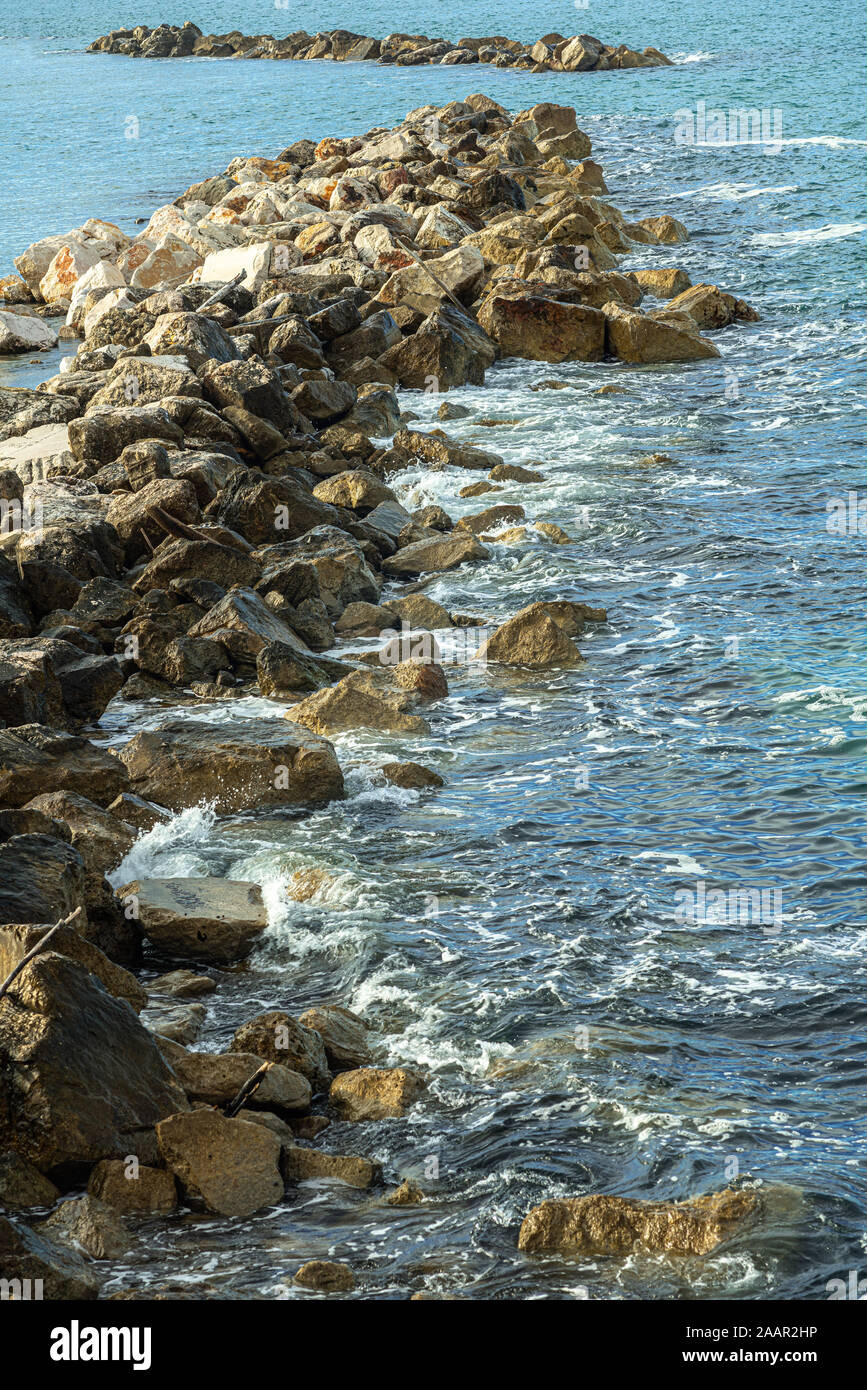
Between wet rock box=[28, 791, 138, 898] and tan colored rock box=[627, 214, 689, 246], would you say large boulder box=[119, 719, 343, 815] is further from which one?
tan colored rock box=[627, 214, 689, 246]

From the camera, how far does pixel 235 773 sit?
12.4 meters

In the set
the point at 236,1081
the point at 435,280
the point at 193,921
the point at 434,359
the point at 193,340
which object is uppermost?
the point at 435,280

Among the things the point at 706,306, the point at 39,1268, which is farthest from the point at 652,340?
the point at 39,1268

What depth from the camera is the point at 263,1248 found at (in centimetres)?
718

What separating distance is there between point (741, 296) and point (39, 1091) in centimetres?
2723

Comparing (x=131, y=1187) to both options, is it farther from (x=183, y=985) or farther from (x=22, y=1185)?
(x=183, y=985)

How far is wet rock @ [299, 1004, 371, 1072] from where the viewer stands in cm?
884

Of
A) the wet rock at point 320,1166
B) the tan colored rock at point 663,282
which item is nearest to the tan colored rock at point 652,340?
the tan colored rock at point 663,282

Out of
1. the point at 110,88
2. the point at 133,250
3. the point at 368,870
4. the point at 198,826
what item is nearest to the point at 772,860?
the point at 368,870

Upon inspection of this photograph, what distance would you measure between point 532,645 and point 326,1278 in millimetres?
9176

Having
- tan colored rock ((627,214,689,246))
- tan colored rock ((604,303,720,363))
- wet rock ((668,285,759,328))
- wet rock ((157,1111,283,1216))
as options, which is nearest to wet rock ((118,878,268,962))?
wet rock ((157,1111,283,1216))

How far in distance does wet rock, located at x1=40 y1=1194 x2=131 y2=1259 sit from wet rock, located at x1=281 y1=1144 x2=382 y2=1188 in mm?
981

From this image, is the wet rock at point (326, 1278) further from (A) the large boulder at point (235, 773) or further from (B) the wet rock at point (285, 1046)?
(A) the large boulder at point (235, 773)

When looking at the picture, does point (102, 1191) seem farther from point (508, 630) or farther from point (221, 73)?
point (221, 73)
